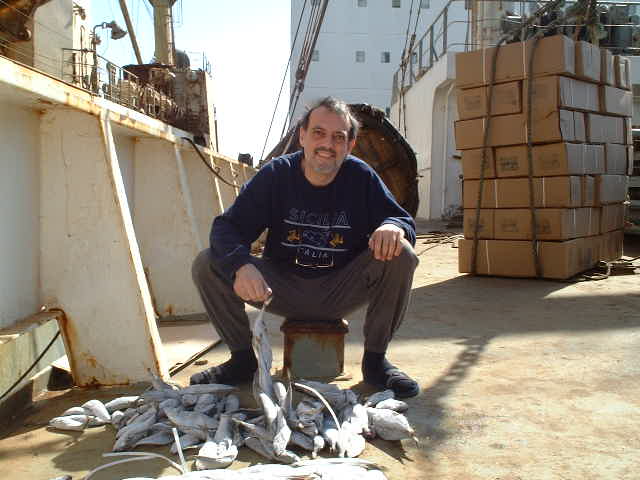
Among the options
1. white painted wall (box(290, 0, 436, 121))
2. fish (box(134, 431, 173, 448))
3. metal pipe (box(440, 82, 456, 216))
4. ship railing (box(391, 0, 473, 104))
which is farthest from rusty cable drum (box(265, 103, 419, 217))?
white painted wall (box(290, 0, 436, 121))

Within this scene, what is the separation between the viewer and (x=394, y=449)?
1.92 metres

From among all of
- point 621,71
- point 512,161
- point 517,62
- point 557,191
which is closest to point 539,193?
point 557,191

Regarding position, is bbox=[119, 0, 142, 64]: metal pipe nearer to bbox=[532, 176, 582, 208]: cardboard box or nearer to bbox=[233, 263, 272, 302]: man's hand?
bbox=[532, 176, 582, 208]: cardboard box

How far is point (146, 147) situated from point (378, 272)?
239 centimetres

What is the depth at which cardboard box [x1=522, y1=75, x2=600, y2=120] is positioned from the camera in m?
4.96

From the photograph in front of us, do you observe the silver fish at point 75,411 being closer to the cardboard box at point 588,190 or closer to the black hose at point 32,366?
the black hose at point 32,366

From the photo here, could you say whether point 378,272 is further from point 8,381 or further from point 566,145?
point 566,145

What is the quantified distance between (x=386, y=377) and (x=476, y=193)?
11.3ft

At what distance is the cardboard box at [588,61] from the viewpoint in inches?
202

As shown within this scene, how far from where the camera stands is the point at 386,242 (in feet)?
7.54

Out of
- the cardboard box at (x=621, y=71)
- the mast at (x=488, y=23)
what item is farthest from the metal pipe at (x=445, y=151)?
the cardboard box at (x=621, y=71)

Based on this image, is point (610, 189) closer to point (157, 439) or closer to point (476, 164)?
point (476, 164)

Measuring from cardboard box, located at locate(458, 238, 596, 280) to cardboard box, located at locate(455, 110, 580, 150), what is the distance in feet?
2.89

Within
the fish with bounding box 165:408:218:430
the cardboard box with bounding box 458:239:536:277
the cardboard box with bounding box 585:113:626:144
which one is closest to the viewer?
the fish with bounding box 165:408:218:430
